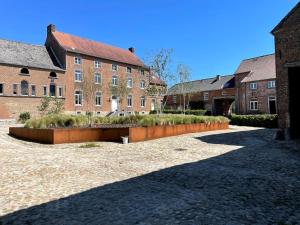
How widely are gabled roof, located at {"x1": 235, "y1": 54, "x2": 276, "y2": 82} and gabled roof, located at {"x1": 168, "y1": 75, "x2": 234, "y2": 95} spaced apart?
14.0 ft

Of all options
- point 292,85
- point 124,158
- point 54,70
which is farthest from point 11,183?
point 54,70

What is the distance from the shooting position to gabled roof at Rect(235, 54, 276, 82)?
43.0 m

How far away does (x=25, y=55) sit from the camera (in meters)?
39.2

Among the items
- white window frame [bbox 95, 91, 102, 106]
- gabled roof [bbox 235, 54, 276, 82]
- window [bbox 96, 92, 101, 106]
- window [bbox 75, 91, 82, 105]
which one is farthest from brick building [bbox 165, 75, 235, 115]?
window [bbox 75, 91, 82, 105]

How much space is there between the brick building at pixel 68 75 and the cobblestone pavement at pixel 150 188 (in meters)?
27.8

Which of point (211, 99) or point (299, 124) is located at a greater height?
point (211, 99)

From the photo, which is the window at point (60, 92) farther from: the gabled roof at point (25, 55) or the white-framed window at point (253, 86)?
the white-framed window at point (253, 86)

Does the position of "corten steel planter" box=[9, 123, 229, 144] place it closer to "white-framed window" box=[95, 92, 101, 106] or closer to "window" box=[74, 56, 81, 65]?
"window" box=[74, 56, 81, 65]

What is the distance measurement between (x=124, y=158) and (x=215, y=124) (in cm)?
1424

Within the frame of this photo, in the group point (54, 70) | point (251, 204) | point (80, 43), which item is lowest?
point (251, 204)

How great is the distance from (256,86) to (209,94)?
11.5m

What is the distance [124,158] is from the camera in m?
11.3

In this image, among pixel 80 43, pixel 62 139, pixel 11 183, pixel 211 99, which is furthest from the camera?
pixel 211 99

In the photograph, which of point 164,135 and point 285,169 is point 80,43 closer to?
point 164,135
